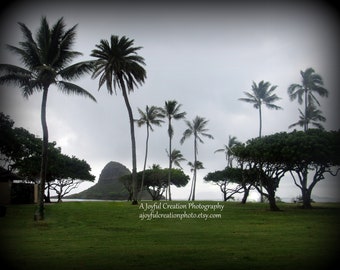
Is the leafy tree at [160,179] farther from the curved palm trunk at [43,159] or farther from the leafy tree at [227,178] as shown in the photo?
the curved palm trunk at [43,159]

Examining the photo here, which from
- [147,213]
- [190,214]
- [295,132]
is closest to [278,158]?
[295,132]

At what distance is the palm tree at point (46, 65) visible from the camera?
74.1ft

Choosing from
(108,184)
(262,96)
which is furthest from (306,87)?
(108,184)

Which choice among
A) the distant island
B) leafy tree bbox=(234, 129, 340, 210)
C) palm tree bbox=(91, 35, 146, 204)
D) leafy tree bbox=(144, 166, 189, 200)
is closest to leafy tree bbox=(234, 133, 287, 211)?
leafy tree bbox=(234, 129, 340, 210)

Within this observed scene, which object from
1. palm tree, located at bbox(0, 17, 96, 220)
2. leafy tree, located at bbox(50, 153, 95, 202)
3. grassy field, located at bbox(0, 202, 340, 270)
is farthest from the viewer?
leafy tree, located at bbox(50, 153, 95, 202)

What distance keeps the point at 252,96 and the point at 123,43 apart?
23879 mm

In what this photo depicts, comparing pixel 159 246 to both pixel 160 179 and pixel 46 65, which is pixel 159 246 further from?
pixel 160 179

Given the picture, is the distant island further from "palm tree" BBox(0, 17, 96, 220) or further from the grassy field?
the grassy field

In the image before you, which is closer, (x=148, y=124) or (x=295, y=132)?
(x=295, y=132)

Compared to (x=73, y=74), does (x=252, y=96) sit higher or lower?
higher

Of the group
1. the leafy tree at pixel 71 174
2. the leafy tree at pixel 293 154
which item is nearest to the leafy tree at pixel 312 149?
the leafy tree at pixel 293 154

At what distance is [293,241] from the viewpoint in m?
14.6

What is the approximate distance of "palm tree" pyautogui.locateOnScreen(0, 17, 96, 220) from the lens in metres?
22.6

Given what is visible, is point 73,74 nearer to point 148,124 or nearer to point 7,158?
point 7,158
